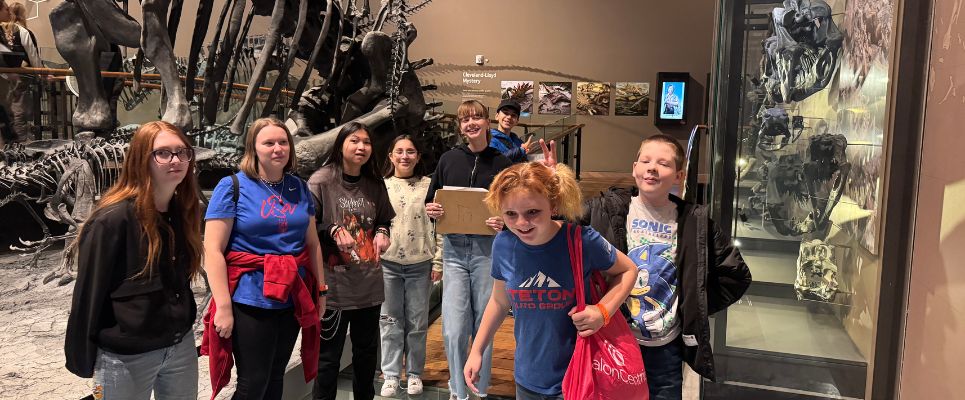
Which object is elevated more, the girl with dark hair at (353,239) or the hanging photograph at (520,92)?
the hanging photograph at (520,92)

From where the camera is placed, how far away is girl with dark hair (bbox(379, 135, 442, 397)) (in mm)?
3318

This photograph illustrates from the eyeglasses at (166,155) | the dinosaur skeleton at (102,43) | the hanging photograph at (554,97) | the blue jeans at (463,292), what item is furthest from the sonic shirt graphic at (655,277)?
the hanging photograph at (554,97)

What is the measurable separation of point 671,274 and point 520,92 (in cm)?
924

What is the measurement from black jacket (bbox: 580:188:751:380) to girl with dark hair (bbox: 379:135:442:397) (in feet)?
4.50

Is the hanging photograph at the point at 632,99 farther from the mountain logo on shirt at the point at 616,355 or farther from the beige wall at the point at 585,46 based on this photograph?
the mountain logo on shirt at the point at 616,355

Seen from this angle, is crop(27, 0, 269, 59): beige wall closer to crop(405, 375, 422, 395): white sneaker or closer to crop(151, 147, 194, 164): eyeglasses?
crop(405, 375, 422, 395): white sneaker

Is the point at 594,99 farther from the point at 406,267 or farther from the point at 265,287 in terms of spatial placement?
the point at 265,287

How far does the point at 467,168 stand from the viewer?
3.19 metres

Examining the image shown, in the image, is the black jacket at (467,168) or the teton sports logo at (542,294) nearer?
the teton sports logo at (542,294)

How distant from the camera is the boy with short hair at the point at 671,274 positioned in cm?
205

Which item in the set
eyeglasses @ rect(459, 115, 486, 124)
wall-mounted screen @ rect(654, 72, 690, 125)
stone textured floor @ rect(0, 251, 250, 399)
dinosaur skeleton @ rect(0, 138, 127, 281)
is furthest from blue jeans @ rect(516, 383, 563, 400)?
→ wall-mounted screen @ rect(654, 72, 690, 125)

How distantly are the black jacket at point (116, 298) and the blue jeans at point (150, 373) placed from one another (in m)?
0.04

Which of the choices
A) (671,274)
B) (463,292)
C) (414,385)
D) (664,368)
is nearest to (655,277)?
(671,274)

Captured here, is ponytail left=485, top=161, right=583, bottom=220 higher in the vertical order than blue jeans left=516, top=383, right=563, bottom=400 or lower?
higher
